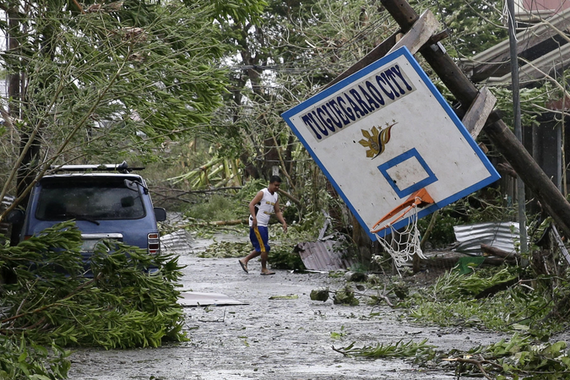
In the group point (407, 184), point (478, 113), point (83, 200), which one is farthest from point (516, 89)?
point (83, 200)

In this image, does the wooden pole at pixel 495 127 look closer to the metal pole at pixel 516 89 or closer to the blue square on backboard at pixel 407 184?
the blue square on backboard at pixel 407 184

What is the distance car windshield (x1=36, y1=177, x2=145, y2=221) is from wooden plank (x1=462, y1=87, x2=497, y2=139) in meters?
6.07

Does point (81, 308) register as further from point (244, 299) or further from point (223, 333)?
point (244, 299)

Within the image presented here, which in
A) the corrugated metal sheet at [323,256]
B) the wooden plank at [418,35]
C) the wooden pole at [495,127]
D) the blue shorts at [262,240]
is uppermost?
the wooden plank at [418,35]

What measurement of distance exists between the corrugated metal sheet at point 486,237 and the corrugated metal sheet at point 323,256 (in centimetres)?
273

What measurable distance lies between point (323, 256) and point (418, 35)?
11.3 meters

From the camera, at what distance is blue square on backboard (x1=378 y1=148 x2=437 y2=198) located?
572cm

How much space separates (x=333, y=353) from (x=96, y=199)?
4506mm

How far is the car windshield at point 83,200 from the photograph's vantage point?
10.6 metres

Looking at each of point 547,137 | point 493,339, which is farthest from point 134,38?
point 547,137

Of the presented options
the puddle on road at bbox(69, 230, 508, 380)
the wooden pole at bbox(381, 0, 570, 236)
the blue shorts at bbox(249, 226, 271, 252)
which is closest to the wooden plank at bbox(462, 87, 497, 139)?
the wooden pole at bbox(381, 0, 570, 236)

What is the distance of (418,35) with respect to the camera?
18.4 ft

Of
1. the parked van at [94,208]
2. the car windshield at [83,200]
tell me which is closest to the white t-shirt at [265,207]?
the parked van at [94,208]

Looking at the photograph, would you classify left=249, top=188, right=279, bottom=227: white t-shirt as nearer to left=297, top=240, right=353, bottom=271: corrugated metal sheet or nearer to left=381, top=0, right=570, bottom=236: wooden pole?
left=297, top=240, right=353, bottom=271: corrugated metal sheet
